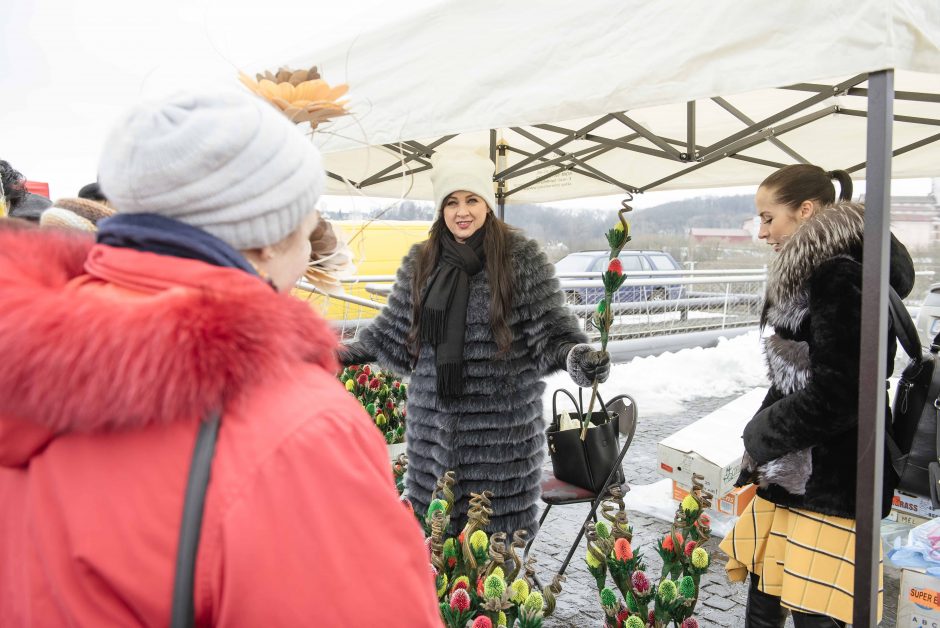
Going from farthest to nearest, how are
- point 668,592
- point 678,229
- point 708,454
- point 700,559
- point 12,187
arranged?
1. point 678,229
2. point 708,454
3. point 12,187
4. point 700,559
5. point 668,592

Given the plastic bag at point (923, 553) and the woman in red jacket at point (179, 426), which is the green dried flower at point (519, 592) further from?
the plastic bag at point (923, 553)

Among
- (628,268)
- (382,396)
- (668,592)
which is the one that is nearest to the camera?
(668,592)

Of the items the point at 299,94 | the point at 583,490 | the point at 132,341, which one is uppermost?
the point at 299,94

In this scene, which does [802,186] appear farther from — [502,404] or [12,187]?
[12,187]

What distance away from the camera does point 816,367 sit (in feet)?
5.36

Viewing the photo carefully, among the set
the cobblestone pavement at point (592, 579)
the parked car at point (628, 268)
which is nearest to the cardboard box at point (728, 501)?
the cobblestone pavement at point (592, 579)

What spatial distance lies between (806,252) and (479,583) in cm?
126

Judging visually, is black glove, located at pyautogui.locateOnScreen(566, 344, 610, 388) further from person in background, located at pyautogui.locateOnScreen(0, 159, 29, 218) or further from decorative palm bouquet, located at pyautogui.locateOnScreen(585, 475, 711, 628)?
person in background, located at pyautogui.locateOnScreen(0, 159, 29, 218)

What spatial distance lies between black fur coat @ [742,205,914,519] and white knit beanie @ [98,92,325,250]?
4.83 feet

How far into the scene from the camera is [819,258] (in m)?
1.67

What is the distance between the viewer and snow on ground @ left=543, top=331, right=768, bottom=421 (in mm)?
6449

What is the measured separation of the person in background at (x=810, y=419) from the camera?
5.28 ft

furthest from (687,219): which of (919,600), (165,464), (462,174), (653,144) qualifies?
(165,464)

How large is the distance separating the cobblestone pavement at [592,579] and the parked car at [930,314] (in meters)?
1.61
